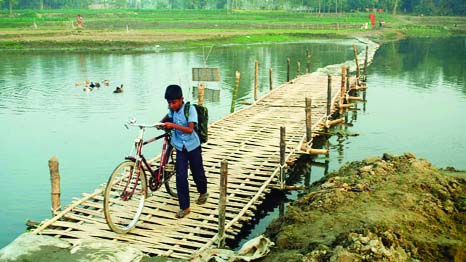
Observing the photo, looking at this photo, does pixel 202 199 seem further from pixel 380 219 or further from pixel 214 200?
pixel 380 219

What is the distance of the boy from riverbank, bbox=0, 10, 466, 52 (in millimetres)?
37956

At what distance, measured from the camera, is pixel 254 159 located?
10.4 metres

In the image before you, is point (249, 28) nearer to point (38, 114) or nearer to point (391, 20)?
point (391, 20)

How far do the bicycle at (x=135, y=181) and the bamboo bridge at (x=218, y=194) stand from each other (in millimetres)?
199

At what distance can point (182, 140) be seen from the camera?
22.0ft

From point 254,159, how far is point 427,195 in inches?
154

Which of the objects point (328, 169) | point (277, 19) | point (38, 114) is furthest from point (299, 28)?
point (328, 169)

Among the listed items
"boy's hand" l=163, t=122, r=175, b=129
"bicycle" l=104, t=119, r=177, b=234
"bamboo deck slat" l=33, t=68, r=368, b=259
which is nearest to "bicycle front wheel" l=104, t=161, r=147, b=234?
"bicycle" l=104, t=119, r=177, b=234

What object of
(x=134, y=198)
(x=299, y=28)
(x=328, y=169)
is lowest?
(x=328, y=169)

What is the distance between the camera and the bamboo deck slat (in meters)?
6.54

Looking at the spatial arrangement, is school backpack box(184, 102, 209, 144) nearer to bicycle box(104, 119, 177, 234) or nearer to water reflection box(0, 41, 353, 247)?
bicycle box(104, 119, 177, 234)

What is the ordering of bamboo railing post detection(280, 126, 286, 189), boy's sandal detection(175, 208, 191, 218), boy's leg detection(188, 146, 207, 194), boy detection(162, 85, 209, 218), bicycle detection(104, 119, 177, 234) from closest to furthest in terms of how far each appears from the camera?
bicycle detection(104, 119, 177, 234) → boy detection(162, 85, 209, 218) → boy's leg detection(188, 146, 207, 194) → boy's sandal detection(175, 208, 191, 218) → bamboo railing post detection(280, 126, 286, 189)

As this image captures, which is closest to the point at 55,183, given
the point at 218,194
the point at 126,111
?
the point at 218,194

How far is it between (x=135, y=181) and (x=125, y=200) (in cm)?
41
